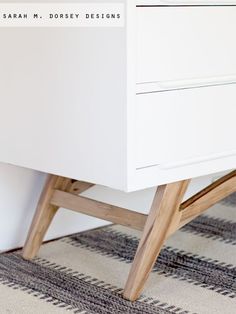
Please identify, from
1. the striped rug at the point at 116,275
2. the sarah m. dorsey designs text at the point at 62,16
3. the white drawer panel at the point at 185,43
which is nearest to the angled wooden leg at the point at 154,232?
the striped rug at the point at 116,275

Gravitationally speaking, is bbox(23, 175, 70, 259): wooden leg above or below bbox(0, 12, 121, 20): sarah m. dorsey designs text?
below

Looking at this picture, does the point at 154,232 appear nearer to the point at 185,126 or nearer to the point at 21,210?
the point at 185,126

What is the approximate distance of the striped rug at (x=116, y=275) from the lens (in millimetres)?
1414

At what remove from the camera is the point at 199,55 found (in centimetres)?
137

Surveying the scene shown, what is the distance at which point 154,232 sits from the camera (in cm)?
144

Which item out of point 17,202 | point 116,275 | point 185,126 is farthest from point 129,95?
point 17,202

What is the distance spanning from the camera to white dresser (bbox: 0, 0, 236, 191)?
1274 millimetres

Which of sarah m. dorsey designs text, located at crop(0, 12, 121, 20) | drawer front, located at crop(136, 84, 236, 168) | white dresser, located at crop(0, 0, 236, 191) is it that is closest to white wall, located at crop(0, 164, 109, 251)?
white dresser, located at crop(0, 0, 236, 191)

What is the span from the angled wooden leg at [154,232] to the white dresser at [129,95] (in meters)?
0.05

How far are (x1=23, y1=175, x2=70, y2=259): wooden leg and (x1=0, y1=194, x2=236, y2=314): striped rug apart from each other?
30 millimetres

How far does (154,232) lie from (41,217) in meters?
0.38

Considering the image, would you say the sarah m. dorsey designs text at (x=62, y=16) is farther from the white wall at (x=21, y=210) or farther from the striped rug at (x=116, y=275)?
the striped rug at (x=116, y=275)

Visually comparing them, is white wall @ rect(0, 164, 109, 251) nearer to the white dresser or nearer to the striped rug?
the striped rug

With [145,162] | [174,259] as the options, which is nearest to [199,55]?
[145,162]
